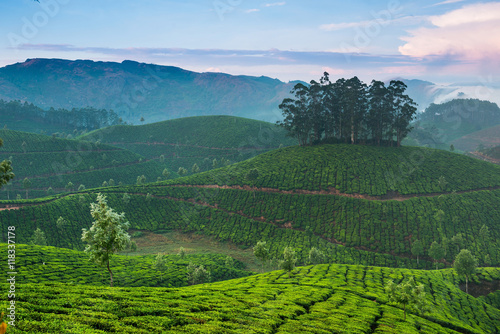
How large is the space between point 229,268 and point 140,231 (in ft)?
144

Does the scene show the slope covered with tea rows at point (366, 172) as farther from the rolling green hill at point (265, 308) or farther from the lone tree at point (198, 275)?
the lone tree at point (198, 275)

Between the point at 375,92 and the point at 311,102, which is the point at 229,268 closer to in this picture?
the point at 311,102

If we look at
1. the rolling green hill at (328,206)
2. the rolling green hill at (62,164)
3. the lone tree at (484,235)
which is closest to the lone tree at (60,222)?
the rolling green hill at (328,206)

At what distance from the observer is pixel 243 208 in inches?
4262

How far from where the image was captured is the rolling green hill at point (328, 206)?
85.2 m

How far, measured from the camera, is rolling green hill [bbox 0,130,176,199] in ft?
486

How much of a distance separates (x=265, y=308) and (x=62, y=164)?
167486 mm

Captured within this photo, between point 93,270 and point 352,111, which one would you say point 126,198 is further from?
point 352,111

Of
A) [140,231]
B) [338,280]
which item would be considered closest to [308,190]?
[338,280]

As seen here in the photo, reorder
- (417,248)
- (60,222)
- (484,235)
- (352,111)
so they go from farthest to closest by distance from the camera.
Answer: (352,111) < (60,222) < (484,235) < (417,248)

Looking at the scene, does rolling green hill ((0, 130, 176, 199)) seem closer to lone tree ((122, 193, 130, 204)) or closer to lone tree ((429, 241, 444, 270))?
lone tree ((122, 193, 130, 204))

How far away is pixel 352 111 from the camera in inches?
5094

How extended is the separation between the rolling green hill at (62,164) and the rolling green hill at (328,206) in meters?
55.4

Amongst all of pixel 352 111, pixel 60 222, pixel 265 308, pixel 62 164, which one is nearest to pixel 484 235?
pixel 352 111
